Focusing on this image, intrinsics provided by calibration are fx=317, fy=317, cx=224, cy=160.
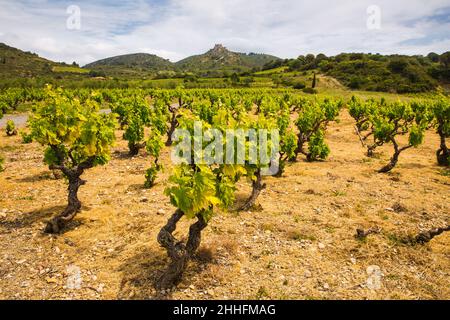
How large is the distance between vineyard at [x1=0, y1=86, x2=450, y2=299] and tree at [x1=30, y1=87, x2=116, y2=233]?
0.15 feet

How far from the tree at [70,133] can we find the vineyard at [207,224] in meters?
0.05

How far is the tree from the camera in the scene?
10.9 meters

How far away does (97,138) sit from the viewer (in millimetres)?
11094

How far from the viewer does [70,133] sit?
11.4 meters

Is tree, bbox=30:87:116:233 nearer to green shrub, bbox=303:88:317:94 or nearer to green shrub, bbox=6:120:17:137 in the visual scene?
green shrub, bbox=6:120:17:137

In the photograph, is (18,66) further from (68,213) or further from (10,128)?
(68,213)

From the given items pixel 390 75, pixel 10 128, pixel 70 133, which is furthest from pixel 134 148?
pixel 390 75

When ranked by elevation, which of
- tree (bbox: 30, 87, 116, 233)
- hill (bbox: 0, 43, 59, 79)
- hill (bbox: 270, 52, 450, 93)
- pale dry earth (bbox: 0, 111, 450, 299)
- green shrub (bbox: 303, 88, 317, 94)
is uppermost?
hill (bbox: 0, 43, 59, 79)

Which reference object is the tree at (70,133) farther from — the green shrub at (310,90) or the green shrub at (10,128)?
the green shrub at (310,90)

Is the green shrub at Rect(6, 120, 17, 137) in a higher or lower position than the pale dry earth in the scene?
higher

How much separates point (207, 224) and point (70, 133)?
5.98m

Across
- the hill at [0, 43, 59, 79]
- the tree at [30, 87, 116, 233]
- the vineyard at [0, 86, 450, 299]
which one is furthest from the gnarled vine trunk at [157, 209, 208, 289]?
the hill at [0, 43, 59, 79]

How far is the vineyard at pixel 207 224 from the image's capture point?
812 centimetres

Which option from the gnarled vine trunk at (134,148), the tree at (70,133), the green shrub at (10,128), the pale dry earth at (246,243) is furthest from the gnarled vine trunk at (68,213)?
the green shrub at (10,128)
